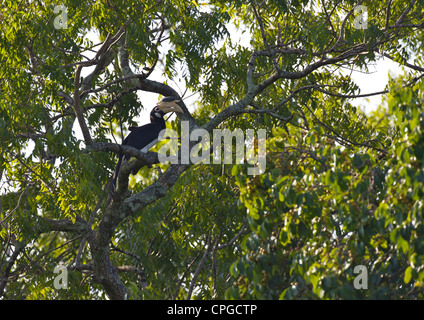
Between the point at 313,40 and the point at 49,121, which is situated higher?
the point at 313,40

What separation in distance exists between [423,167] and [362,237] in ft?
1.72

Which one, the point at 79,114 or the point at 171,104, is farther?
the point at 171,104

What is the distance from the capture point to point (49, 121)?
6.78 meters

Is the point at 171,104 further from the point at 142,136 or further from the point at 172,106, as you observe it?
the point at 142,136

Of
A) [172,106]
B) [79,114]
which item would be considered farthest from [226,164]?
[79,114]

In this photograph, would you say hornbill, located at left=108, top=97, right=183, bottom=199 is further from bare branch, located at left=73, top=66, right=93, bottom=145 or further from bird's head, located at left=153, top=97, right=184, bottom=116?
bare branch, located at left=73, top=66, right=93, bottom=145

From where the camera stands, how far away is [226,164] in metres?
7.41

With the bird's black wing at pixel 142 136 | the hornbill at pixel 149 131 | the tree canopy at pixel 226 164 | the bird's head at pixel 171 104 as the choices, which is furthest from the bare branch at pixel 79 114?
the bird's black wing at pixel 142 136

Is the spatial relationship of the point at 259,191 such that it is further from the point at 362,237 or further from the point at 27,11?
the point at 27,11

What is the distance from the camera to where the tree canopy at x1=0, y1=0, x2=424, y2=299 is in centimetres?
402

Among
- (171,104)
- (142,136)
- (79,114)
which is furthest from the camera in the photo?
(142,136)

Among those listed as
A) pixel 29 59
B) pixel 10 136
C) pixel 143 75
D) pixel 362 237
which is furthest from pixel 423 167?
pixel 29 59

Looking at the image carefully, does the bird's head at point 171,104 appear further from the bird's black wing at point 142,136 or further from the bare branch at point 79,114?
the bare branch at point 79,114

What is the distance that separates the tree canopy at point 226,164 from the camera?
402cm
